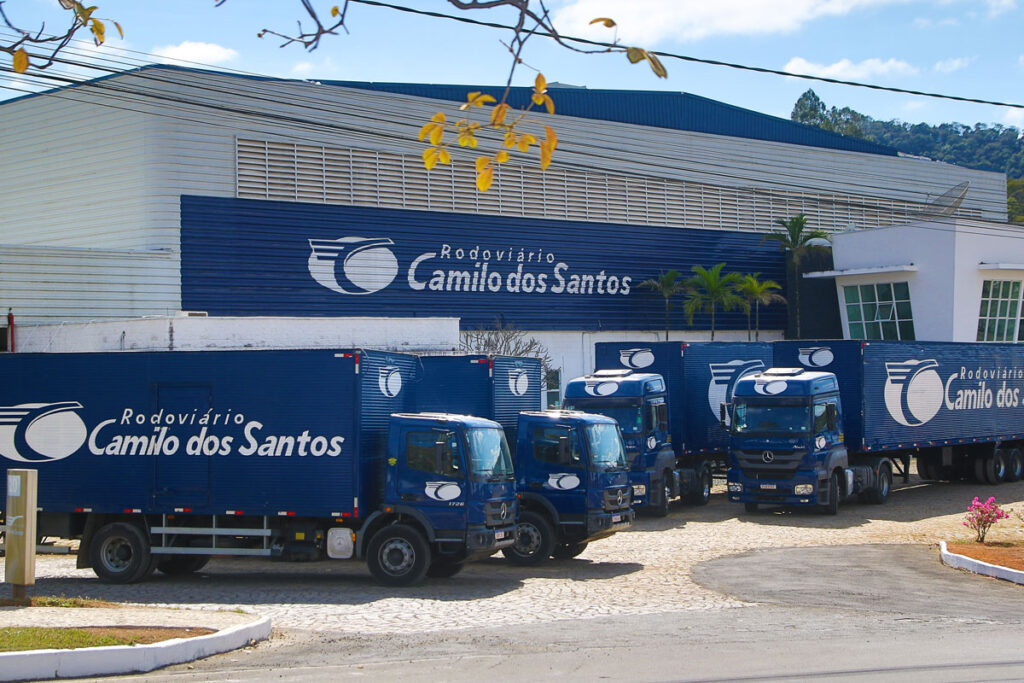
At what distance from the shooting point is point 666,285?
4259cm

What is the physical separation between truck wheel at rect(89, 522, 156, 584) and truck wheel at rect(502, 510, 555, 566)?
17.8ft

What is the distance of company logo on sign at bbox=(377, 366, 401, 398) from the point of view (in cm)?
1662

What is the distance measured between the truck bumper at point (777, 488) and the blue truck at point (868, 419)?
21 mm

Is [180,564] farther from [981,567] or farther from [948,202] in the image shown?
[948,202]

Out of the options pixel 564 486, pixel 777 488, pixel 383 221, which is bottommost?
pixel 777 488

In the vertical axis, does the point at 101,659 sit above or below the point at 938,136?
below

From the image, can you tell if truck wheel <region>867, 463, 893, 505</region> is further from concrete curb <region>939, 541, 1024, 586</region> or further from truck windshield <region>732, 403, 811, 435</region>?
concrete curb <region>939, 541, 1024, 586</region>

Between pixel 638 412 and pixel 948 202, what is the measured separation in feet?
106

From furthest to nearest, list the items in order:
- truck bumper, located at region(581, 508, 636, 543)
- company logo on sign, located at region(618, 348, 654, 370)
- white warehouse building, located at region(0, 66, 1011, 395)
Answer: white warehouse building, located at region(0, 66, 1011, 395) → company logo on sign, located at region(618, 348, 654, 370) → truck bumper, located at region(581, 508, 636, 543)

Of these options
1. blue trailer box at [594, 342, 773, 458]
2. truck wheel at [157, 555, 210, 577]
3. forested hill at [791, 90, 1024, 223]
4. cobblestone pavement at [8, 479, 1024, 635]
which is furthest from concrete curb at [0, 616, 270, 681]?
forested hill at [791, 90, 1024, 223]

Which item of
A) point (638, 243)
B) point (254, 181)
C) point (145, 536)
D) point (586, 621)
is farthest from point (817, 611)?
point (638, 243)

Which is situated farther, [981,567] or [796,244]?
[796,244]

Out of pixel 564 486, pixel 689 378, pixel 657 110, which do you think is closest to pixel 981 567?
pixel 564 486

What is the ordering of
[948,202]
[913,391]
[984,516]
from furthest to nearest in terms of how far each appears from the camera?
[948,202]
[913,391]
[984,516]
